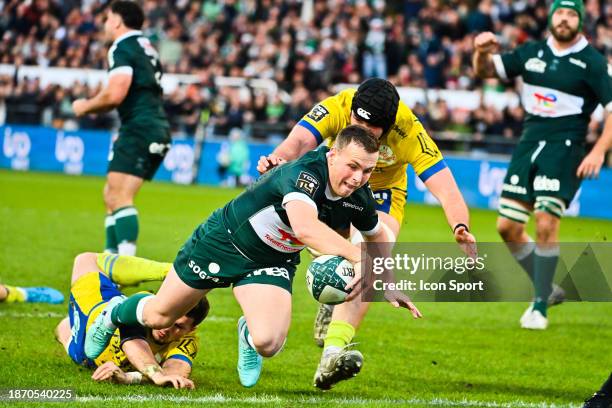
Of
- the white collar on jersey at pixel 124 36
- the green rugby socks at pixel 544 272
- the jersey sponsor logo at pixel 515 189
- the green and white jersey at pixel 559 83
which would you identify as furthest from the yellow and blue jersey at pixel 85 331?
the green and white jersey at pixel 559 83

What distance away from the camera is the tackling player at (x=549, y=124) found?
32.8ft

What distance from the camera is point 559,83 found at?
10039mm

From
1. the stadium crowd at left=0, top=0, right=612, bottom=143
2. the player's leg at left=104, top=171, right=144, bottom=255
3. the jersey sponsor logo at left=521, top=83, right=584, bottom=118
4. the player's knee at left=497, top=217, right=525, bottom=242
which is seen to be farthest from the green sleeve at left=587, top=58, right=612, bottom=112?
the stadium crowd at left=0, top=0, right=612, bottom=143

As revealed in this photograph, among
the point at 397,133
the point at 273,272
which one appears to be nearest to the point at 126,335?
the point at 273,272

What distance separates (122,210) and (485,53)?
383 centimetres

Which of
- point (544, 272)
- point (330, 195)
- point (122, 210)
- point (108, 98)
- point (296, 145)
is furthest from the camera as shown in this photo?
point (122, 210)

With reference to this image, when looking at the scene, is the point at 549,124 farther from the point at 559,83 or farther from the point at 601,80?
the point at 601,80

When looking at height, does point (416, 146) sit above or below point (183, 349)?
above

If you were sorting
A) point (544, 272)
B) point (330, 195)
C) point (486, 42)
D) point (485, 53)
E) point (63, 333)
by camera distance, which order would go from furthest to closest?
point (544, 272)
point (485, 53)
point (486, 42)
point (63, 333)
point (330, 195)

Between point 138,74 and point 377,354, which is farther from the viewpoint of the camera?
point 138,74

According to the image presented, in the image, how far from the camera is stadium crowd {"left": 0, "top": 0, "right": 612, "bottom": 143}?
86.4 ft

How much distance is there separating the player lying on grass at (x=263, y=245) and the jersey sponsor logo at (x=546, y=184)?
3.78 m

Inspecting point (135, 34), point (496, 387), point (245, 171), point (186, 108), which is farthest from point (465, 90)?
point (496, 387)

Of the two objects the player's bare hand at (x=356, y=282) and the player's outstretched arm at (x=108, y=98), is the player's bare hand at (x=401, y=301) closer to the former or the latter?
the player's bare hand at (x=356, y=282)
